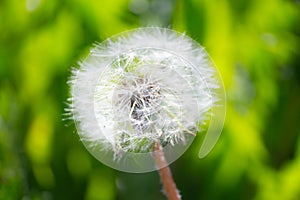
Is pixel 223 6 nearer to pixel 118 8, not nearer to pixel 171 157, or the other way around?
pixel 118 8

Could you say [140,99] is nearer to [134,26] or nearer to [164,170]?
[164,170]

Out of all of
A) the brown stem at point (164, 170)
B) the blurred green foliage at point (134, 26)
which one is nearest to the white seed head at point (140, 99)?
the brown stem at point (164, 170)

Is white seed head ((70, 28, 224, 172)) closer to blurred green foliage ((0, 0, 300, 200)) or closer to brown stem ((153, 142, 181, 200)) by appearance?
brown stem ((153, 142, 181, 200))

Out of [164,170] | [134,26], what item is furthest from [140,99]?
[134,26]

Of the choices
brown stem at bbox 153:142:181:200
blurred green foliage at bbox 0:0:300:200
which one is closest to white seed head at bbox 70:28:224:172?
brown stem at bbox 153:142:181:200

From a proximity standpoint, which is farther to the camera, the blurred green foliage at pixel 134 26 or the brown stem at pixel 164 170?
the blurred green foliage at pixel 134 26

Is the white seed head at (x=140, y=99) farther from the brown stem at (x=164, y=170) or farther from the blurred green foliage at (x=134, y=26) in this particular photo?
the blurred green foliage at (x=134, y=26)

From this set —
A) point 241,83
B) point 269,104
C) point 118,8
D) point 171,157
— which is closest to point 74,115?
point 171,157
